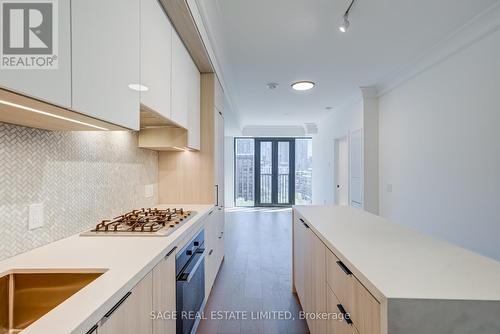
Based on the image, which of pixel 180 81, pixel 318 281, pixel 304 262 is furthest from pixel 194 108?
pixel 318 281

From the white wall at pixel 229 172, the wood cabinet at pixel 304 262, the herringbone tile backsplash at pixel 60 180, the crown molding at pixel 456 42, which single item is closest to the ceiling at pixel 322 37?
the crown molding at pixel 456 42

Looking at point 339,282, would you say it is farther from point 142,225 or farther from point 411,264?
point 142,225

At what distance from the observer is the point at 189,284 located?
1.71 m

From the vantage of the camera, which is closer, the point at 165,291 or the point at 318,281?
the point at 165,291

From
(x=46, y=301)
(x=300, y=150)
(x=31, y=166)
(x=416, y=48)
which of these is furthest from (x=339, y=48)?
(x=300, y=150)

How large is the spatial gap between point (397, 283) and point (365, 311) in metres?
0.17

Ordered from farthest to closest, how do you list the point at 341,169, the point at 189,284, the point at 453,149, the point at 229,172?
the point at 229,172 → the point at 341,169 → the point at 453,149 → the point at 189,284

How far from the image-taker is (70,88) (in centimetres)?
89

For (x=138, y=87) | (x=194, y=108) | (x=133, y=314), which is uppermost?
(x=194, y=108)

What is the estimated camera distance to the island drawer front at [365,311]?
0.85m

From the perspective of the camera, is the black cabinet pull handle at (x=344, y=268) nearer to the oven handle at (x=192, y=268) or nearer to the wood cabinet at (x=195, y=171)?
the oven handle at (x=192, y=268)

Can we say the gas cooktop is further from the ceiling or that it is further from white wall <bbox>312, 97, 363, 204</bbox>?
white wall <bbox>312, 97, 363, 204</bbox>

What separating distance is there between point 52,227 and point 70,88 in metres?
0.86

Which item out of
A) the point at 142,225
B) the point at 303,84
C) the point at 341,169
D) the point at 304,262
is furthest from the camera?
the point at 341,169
